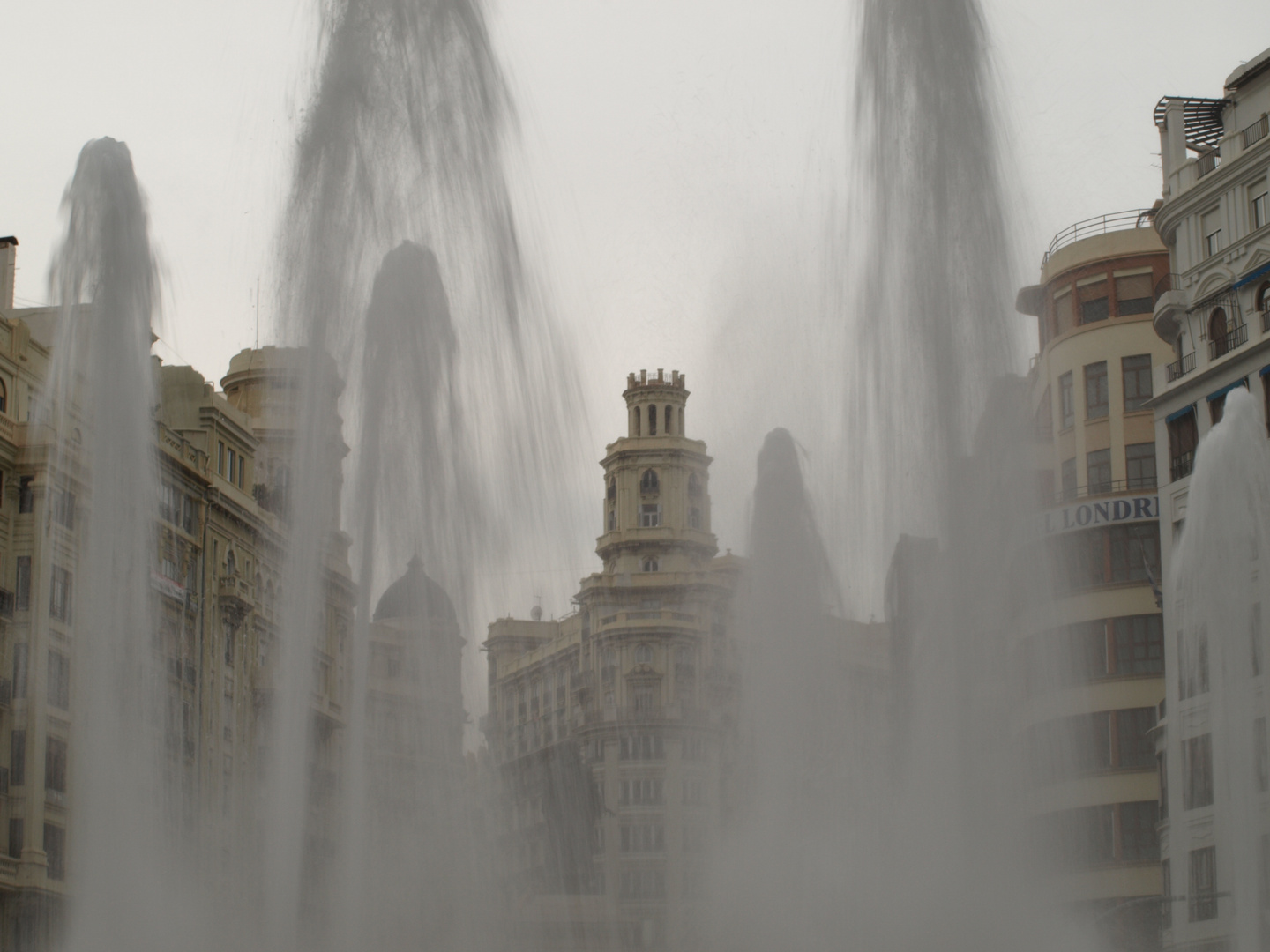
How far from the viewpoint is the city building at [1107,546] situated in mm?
59688

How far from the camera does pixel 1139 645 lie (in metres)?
61.4

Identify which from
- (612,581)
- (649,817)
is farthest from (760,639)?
(612,581)

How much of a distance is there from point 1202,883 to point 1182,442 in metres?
13.4

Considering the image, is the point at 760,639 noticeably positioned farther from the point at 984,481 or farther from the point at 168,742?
the point at 168,742

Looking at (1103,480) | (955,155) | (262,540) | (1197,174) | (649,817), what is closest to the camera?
(955,155)

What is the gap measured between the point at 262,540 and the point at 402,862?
156ft

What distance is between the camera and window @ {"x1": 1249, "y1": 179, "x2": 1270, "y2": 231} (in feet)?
177

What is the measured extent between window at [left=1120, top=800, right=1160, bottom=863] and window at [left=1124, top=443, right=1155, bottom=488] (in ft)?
37.3

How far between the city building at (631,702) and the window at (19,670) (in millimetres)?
52931

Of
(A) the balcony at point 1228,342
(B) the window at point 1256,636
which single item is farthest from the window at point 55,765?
(A) the balcony at point 1228,342

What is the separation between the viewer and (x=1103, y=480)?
66125 mm

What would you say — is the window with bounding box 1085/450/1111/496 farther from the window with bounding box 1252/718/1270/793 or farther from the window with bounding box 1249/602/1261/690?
the window with bounding box 1249/602/1261/690

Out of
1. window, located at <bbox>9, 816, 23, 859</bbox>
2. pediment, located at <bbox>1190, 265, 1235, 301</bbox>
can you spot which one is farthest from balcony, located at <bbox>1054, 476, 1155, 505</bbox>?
window, located at <bbox>9, 816, 23, 859</bbox>

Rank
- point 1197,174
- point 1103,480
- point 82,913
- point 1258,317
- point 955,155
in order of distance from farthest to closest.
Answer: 1. point 1103,480
2. point 1197,174
3. point 1258,317
4. point 955,155
5. point 82,913
